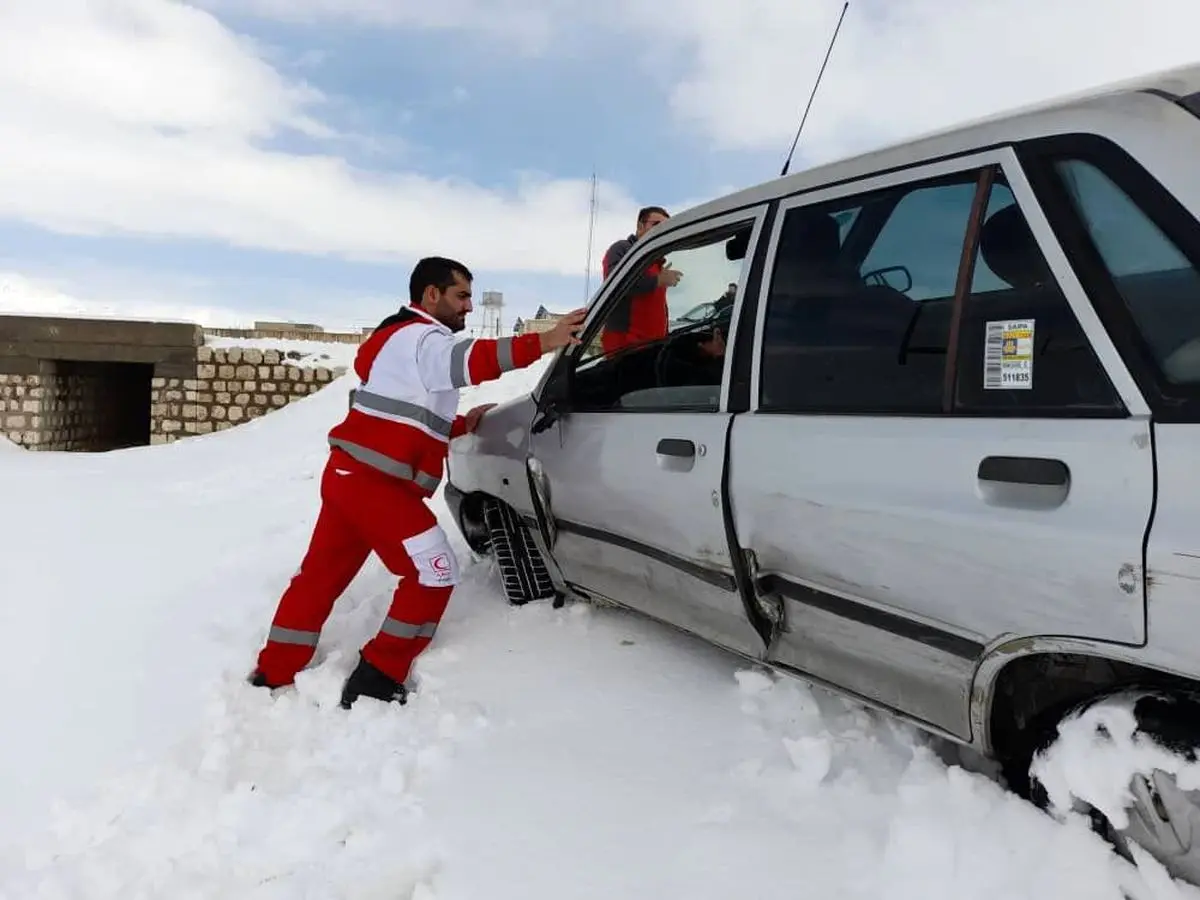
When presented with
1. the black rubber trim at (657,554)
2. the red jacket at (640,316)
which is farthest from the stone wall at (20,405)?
the red jacket at (640,316)

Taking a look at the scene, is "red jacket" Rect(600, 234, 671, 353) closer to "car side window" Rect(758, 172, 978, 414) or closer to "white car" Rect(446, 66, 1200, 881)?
"white car" Rect(446, 66, 1200, 881)

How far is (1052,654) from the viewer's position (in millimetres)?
1784

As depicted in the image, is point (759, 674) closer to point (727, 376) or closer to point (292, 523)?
point (727, 376)

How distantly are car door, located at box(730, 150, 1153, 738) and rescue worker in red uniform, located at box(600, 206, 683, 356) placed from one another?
0.65 meters

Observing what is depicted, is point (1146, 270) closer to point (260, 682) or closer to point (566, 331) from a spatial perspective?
point (566, 331)

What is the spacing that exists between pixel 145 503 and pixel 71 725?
4.43 metres

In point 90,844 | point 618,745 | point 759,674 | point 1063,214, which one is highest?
point 1063,214

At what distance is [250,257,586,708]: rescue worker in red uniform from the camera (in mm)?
3025

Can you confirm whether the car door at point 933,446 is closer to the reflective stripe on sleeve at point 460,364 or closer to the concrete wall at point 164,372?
the reflective stripe on sleeve at point 460,364

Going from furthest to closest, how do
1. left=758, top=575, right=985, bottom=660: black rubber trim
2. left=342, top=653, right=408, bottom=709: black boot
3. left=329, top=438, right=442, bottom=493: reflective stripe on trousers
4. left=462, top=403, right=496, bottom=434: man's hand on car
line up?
left=462, top=403, right=496, bottom=434: man's hand on car, left=329, top=438, right=442, bottom=493: reflective stripe on trousers, left=342, top=653, right=408, bottom=709: black boot, left=758, top=575, right=985, bottom=660: black rubber trim

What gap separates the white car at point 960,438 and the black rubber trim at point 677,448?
0.01 m

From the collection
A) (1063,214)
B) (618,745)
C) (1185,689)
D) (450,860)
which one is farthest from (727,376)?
(450,860)

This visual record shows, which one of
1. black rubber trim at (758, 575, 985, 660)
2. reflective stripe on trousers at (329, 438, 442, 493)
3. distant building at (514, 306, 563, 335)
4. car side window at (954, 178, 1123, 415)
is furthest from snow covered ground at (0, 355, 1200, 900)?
distant building at (514, 306, 563, 335)

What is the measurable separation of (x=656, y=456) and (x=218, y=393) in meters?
12.5
